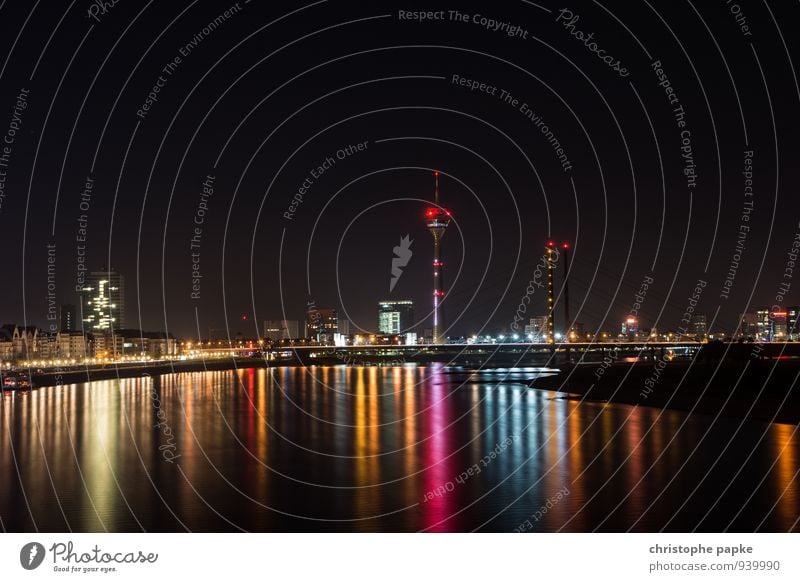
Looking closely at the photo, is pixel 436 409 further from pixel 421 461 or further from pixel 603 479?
pixel 603 479

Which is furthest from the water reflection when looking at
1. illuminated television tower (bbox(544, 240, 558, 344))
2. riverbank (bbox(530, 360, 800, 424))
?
illuminated television tower (bbox(544, 240, 558, 344))

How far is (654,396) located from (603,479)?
30706 mm

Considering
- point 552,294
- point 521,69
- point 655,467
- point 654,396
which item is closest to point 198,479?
point 655,467

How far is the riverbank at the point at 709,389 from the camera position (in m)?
38.1

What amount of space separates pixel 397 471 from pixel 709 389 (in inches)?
1273

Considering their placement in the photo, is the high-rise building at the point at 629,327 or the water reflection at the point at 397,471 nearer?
the water reflection at the point at 397,471

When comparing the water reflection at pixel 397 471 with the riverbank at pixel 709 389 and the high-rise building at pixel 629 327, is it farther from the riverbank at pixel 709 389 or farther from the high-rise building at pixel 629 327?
the high-rise building at pixel 629 327

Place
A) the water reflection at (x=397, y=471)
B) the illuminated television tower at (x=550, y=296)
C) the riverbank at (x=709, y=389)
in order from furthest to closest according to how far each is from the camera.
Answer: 1. the illuminated television tower at (x=550, y=296)
2. the riverbank at (x=709, y=389)
3. the water reflection at (x=397, y=471)

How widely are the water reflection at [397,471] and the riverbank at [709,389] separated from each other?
3.08 meters

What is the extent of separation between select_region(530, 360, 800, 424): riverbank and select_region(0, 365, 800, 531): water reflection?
308 centimetres

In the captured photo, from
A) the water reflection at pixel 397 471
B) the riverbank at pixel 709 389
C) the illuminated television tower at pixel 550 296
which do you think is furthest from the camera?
the illuminated television tower at pixel 550 296

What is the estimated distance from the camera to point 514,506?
54.6 ft

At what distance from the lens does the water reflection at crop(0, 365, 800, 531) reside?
15422 mm

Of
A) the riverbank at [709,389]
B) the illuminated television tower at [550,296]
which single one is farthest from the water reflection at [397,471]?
the illuminated television tower at [550,296]
